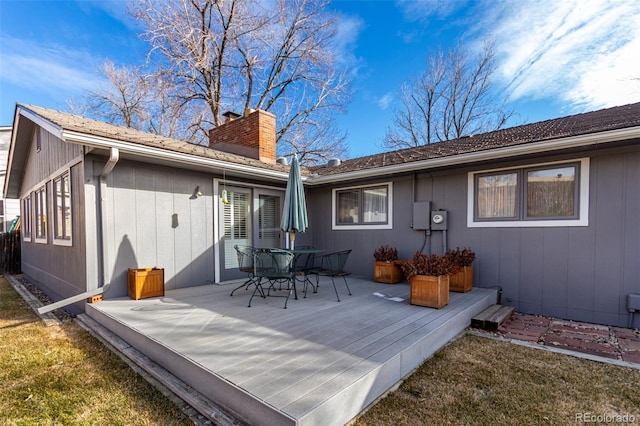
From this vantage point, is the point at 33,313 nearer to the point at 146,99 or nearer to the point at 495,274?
the point at 495,274

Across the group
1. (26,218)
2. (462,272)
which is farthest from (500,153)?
(26,218)

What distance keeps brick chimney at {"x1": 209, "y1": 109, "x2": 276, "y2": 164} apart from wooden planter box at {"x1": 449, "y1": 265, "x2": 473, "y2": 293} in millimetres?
5496

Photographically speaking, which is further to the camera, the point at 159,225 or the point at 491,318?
the point at 159,225

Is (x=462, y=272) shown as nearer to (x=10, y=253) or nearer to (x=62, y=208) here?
(x=62, y=208)

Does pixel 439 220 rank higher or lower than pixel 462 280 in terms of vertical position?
higher

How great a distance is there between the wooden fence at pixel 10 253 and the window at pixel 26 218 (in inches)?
61.7

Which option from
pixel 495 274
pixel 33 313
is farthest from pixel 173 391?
pixel 495 274

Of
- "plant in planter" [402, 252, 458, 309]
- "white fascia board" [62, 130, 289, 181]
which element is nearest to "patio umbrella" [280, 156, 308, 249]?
"white fascia board" [62, 130, 289, 181]

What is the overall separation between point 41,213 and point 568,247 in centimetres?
1056

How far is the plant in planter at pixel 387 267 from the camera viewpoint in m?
6.00

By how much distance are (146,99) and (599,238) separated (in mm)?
17542

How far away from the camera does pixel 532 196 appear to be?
4895mm

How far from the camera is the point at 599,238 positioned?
4328 mm

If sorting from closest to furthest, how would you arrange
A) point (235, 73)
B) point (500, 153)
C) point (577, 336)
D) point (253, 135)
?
point (577, 336) → point (500, 153) → point (253, 135) → point (235, 73)
